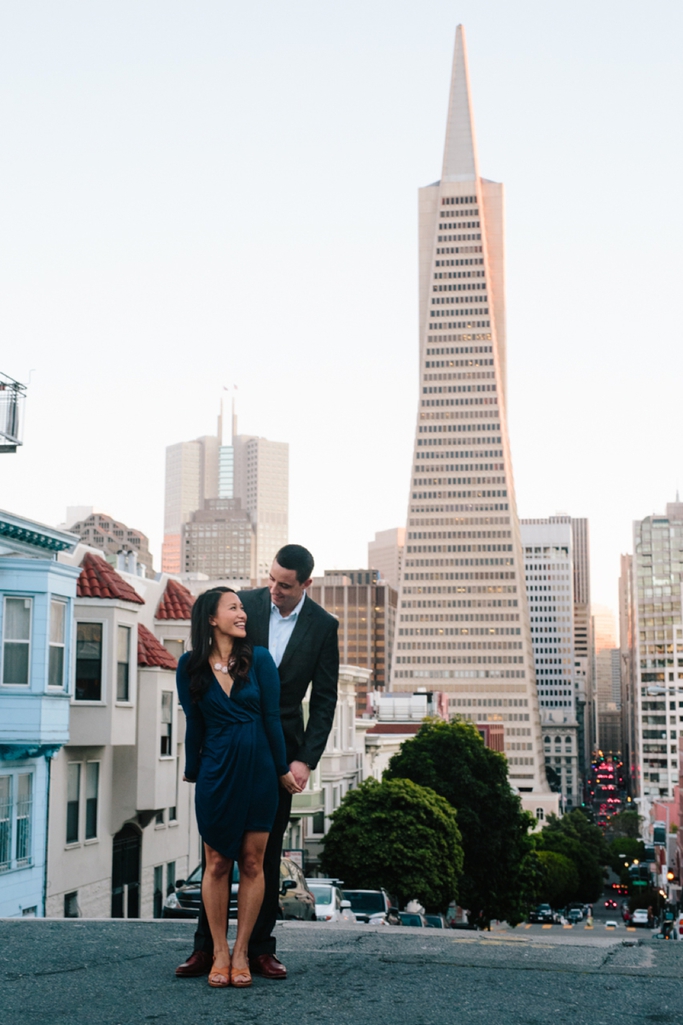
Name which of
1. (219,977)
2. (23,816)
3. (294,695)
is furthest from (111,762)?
(219,977)

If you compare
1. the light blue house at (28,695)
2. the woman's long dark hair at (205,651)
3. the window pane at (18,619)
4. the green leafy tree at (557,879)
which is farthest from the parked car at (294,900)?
the green leafy tree at (557,879)

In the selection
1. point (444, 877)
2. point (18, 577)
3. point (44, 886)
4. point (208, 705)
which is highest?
point (18, 577)

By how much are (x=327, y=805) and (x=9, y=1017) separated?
4768cm

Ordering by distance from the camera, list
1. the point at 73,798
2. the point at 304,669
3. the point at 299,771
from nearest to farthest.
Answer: the point at 299,771 < the point at 304,669 < the point at 73,798

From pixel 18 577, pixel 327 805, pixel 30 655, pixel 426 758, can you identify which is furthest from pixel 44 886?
pixel 426 758

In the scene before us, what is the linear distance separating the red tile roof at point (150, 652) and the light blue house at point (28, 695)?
5.23 metres

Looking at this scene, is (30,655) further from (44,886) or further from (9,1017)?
(9,1017)

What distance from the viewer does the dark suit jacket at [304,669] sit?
284 inches

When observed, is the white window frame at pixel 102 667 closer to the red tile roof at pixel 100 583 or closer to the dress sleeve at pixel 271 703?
the red tile roof at pixel 100 583

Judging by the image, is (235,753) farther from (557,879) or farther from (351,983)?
(557,879)

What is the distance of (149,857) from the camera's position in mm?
31266

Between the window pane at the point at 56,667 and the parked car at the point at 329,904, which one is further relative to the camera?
the window pane at the point at 56,667

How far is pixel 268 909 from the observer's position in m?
6.96

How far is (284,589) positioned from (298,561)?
0.65 ft
